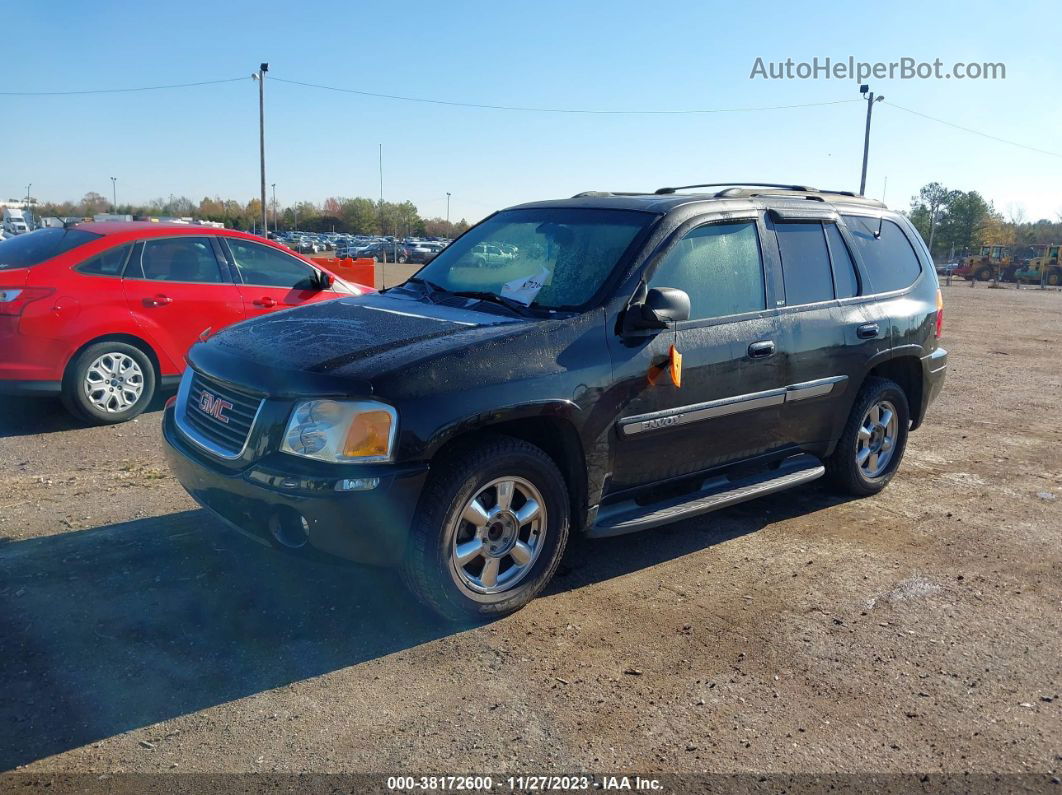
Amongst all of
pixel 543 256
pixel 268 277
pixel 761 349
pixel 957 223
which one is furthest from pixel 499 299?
pixel 957 223

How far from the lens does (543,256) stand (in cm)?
470

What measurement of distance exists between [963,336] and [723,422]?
45.8ft

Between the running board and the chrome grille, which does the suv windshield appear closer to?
the running board

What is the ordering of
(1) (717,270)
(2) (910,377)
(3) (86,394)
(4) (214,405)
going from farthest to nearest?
(3) (86,394)
(2) (910,377)
(1) (717,270)
(4) (214,405)

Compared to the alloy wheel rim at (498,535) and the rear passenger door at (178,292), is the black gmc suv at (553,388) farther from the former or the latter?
the rear passenger door at (178,292)

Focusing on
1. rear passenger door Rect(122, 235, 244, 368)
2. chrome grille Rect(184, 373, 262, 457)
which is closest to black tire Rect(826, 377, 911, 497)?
chrome grille Rect(184, 373, 262, 457)

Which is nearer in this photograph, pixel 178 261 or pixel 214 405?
pixel 214 405

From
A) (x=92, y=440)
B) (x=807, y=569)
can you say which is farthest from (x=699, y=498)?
(x=92, y=440)

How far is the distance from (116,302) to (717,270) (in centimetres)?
491

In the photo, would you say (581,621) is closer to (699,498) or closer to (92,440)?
(699,498)

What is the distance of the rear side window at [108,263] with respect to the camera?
23.2 feet

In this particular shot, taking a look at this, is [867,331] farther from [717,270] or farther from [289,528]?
[289,528]

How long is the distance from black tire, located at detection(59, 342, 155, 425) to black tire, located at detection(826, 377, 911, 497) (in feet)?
17.6

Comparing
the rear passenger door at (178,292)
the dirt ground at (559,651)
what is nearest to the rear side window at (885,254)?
the dirt ground at (559,651)
